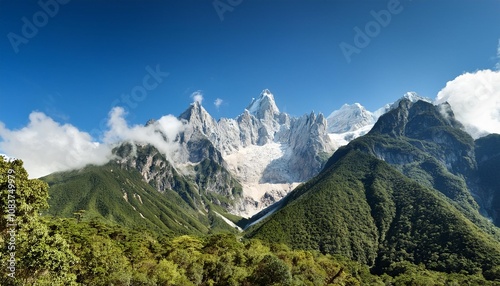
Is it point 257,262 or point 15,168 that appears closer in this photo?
point 15,168

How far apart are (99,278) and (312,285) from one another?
56740mm

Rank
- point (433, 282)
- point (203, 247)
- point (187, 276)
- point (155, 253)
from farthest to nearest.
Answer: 1. point (433, 282)
2. point (203, 247)
3. point (155, 253)
4. point (187, 276)

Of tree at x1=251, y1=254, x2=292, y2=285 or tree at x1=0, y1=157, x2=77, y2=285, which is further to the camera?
tree at x1=251, y1=254, x2=292, y2=285

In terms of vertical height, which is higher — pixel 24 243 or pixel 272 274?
pixel 24 243

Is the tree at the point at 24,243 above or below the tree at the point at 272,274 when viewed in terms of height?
above

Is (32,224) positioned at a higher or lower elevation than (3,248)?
higher

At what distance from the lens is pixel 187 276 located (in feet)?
296

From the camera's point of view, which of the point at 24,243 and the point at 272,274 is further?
the point at 272,274

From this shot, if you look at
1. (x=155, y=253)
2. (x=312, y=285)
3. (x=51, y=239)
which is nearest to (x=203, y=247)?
(x=155, y=253)

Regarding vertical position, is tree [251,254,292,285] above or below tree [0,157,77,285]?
below

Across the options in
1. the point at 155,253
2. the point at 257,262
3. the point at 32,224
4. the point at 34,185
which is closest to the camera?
the point at 32,224

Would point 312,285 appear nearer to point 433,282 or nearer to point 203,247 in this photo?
point 203,247

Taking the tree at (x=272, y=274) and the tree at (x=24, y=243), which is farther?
the tree at (x=272, y=274)

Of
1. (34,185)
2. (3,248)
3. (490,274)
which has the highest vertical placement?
(34,185)
